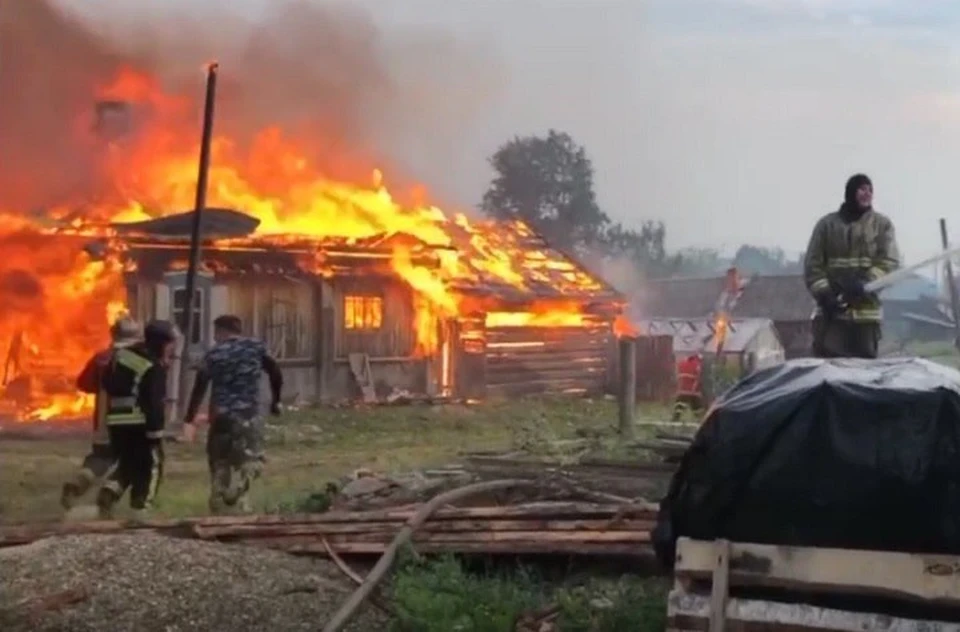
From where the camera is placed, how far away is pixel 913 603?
554 cm

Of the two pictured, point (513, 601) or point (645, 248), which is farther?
point (645, 248)

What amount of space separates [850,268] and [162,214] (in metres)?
16.5

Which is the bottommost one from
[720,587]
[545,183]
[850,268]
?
[720,587]

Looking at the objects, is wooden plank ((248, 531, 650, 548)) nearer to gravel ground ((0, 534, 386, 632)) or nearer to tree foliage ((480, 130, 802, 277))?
gravel ground ((0, 534, 386, 632))

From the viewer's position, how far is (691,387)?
22031 millimetres

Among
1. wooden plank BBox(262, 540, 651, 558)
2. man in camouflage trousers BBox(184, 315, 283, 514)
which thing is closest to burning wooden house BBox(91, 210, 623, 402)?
man in camouflage trousers BBox(184, 315, 283, 514)

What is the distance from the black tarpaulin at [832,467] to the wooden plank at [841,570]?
0.10m

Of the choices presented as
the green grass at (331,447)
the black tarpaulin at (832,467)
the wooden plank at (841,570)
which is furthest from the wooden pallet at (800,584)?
the green grass at (331,447)

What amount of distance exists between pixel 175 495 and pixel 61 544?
505 centimetres

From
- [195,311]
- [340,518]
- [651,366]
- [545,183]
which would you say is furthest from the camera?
[545,183]

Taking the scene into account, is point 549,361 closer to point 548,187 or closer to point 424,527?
point 424,527

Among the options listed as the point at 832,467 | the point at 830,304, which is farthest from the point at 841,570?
the point at 830,304

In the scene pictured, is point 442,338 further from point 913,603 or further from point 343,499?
point 913,603

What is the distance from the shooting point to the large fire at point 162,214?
71.4 ft
